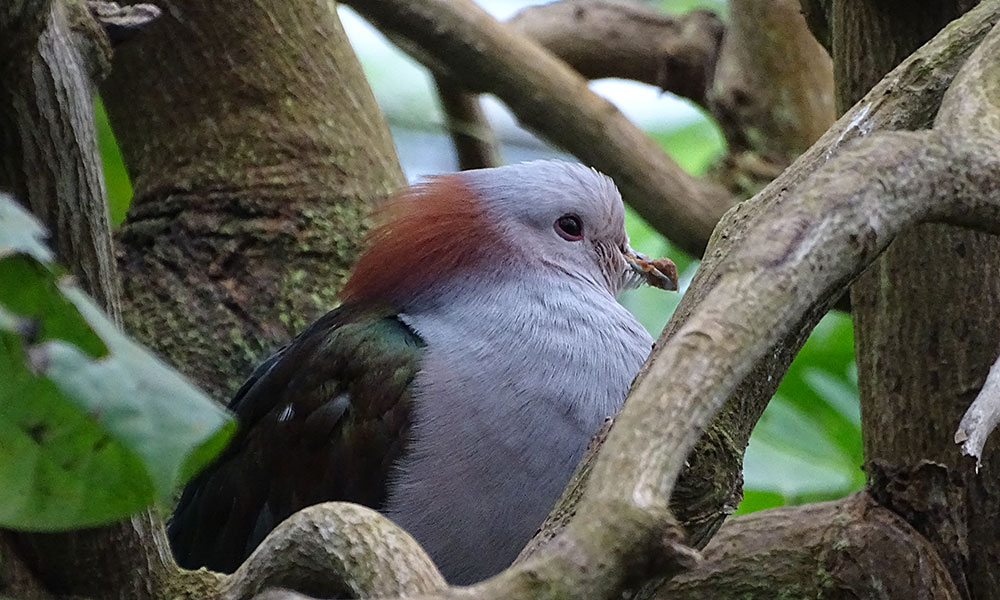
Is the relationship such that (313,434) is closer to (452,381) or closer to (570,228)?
(452,381)

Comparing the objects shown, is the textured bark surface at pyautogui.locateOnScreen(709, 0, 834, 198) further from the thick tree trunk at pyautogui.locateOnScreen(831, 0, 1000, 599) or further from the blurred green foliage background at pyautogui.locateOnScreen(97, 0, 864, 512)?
the thick tree trunk at pyautogui.locateOnScreen(831, 0, 1000, 599)

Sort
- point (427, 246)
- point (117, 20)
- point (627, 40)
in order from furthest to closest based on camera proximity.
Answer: point (627, 40) < point (427, 246) < point (117, 20)

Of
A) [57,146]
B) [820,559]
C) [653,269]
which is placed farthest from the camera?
[653,269]

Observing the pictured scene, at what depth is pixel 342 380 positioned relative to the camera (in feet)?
7.87

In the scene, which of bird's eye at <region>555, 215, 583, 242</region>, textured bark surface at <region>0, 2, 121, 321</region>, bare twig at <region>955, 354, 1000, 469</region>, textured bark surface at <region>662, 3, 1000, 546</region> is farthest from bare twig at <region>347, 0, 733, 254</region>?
bare twig at <region>955, 354, 1000, 469</region>

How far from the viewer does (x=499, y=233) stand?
268 cm

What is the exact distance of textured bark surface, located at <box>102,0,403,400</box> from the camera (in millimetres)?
2887

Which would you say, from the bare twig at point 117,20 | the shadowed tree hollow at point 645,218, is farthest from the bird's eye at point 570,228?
the bare twig at point 117,20

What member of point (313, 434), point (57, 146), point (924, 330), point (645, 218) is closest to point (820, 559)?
point (924, 330)

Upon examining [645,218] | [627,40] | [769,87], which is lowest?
[645,218]

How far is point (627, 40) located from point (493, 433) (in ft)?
6.87

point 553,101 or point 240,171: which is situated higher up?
point 553,101

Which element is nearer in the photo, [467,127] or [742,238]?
[742,238]

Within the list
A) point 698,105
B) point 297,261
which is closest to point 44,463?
point 297,261
